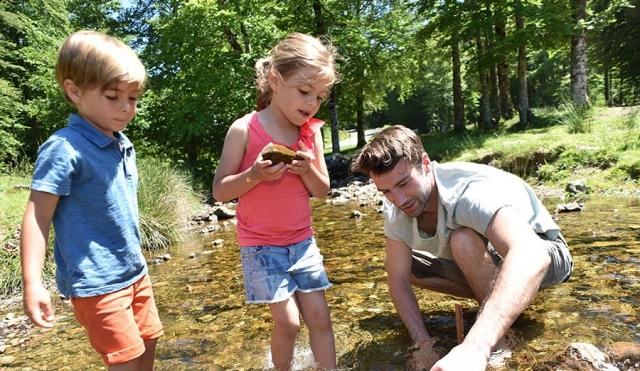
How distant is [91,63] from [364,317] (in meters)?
2.37

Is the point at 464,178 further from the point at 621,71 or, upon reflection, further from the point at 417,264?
the point at 621,71

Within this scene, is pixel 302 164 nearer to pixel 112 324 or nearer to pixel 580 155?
pixel 112 324

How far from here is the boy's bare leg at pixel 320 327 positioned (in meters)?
2.49

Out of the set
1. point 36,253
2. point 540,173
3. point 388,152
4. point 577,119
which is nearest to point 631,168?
point 540,173

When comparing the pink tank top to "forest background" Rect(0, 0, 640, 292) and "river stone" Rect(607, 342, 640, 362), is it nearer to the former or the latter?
"river stone" Rect(607, 342, 640, 362)

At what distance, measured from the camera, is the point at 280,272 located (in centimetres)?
246

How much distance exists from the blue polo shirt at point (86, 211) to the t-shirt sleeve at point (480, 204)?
1527mm

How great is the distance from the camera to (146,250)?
6.98 metres

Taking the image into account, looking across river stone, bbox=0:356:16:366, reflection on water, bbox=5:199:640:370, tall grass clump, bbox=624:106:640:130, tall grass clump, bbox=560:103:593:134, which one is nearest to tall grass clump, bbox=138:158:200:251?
reflection on water, bbox=5:199:640:370

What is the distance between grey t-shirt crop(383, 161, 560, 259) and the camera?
2414 millimetres

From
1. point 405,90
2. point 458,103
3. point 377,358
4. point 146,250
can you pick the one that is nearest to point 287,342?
point 377,358

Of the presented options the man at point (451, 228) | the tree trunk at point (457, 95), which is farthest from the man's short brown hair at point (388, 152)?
the tree trunk at point (457, 95)

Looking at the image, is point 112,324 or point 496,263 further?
point 496,263

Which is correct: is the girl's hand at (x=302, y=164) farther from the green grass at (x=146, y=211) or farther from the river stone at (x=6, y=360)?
the green grass at (x=146, y=211)
